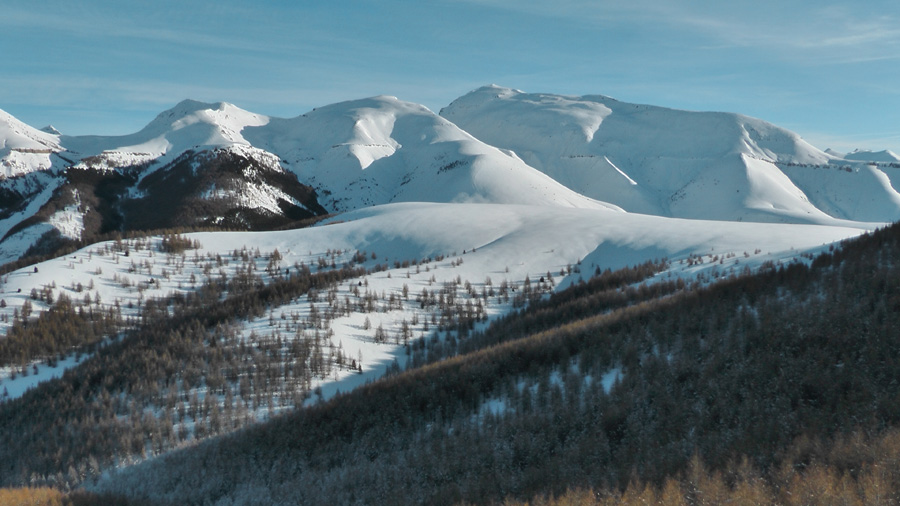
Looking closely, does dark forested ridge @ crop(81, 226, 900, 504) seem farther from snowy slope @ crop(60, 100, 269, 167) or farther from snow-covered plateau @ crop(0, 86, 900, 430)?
snowy slope @ crop(60, 100, 269, 167)

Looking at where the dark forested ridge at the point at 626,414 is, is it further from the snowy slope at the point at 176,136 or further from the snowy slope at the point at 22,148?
the snowy slope at the point at 22,148

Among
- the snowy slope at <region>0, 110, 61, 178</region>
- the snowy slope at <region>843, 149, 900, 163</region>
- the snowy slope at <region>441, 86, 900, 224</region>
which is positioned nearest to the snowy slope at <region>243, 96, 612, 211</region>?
the snowy slope at <region>441, 86, 900, 224</region>

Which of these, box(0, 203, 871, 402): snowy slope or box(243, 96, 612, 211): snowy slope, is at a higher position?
box(243, 96, 612, 211): snowy slope

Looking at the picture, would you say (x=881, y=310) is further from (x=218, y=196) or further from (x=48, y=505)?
(x=218, y=196)

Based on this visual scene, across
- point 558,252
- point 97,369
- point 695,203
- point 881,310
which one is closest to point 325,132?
point 695,203

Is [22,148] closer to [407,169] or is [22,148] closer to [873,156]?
[407,169]
